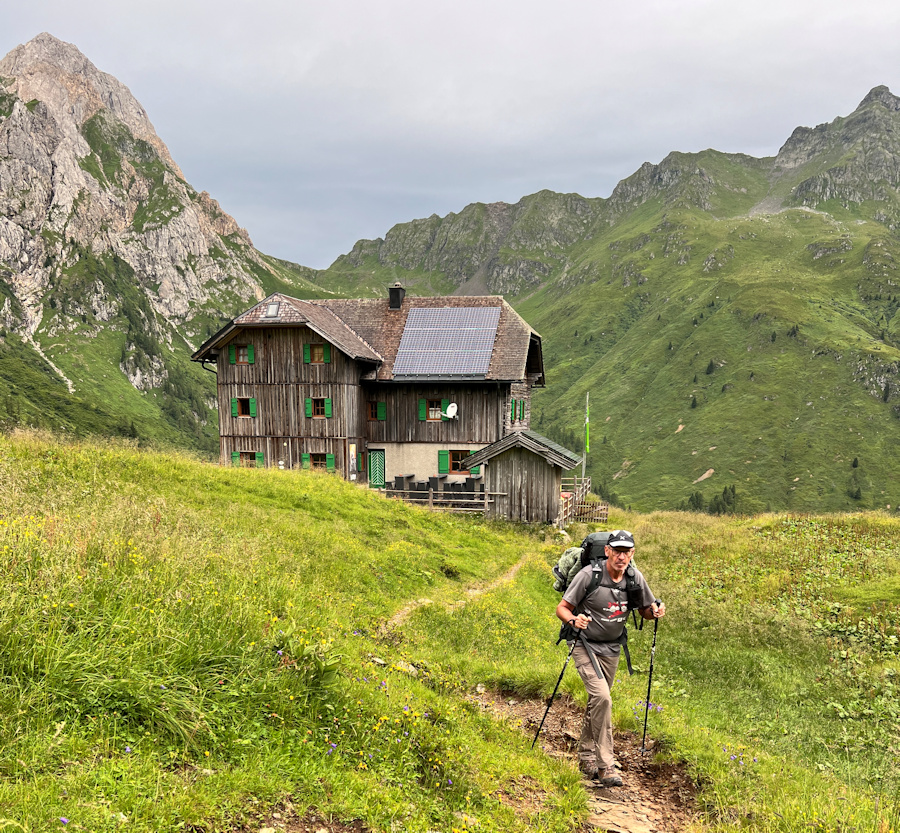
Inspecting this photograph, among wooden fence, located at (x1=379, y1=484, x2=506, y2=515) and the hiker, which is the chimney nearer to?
wooden fence, located at (x1=379, y1=484, x2=506, y2=515)

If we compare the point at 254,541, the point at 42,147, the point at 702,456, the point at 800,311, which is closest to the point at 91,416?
the point at 42,147

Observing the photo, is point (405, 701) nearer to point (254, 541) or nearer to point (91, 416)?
point (254, 541)

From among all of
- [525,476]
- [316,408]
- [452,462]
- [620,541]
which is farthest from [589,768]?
[316,408]

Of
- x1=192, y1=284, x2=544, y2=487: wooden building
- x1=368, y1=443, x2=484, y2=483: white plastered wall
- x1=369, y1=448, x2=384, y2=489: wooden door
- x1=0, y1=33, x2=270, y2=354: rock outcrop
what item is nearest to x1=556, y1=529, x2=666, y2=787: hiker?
x1=192, y1=284, x2=544, y2=487: wooden building

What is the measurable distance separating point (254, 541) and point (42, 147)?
216 meters

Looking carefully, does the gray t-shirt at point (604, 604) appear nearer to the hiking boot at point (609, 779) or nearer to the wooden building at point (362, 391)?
the hiking boot at point (609, 779)

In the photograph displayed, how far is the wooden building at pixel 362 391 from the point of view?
3312 cm

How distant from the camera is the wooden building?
33125 mm

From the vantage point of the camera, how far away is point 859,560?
18.2m

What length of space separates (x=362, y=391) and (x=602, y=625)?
96.5 feet

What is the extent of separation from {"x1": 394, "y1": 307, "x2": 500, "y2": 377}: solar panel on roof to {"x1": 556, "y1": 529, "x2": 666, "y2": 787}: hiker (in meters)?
26.5

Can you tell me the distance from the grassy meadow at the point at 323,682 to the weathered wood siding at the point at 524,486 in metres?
14.1

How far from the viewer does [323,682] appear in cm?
589

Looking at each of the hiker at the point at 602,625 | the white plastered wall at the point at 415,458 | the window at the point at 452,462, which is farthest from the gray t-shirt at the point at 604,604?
the window at the point at 452,462
